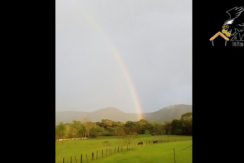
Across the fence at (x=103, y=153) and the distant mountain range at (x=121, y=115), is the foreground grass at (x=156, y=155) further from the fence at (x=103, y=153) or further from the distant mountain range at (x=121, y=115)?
the distant mountain range at (x=121, y=115)

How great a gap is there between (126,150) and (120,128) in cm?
31

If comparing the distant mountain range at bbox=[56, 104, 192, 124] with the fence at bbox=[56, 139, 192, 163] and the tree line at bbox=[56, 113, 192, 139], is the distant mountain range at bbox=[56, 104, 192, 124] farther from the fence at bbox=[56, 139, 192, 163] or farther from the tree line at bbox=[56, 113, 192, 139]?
the fence at bbox=[56, 139, 192, 163]

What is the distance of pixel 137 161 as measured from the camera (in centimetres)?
313

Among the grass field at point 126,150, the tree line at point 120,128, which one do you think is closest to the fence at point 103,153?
the grass field at point 126,150

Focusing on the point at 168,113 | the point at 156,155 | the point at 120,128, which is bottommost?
the point at 156,155

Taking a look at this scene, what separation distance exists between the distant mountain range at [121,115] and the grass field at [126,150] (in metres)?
0.27

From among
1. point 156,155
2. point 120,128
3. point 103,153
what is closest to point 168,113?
point 156,155

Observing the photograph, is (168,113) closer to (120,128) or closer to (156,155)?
(156,155)

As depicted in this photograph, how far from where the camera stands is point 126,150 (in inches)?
126

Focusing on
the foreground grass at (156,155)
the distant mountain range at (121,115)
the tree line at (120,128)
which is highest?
the distant mountain range at (121,115)

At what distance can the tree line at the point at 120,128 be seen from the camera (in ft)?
10.3

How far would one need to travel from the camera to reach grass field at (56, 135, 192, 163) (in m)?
3.07
